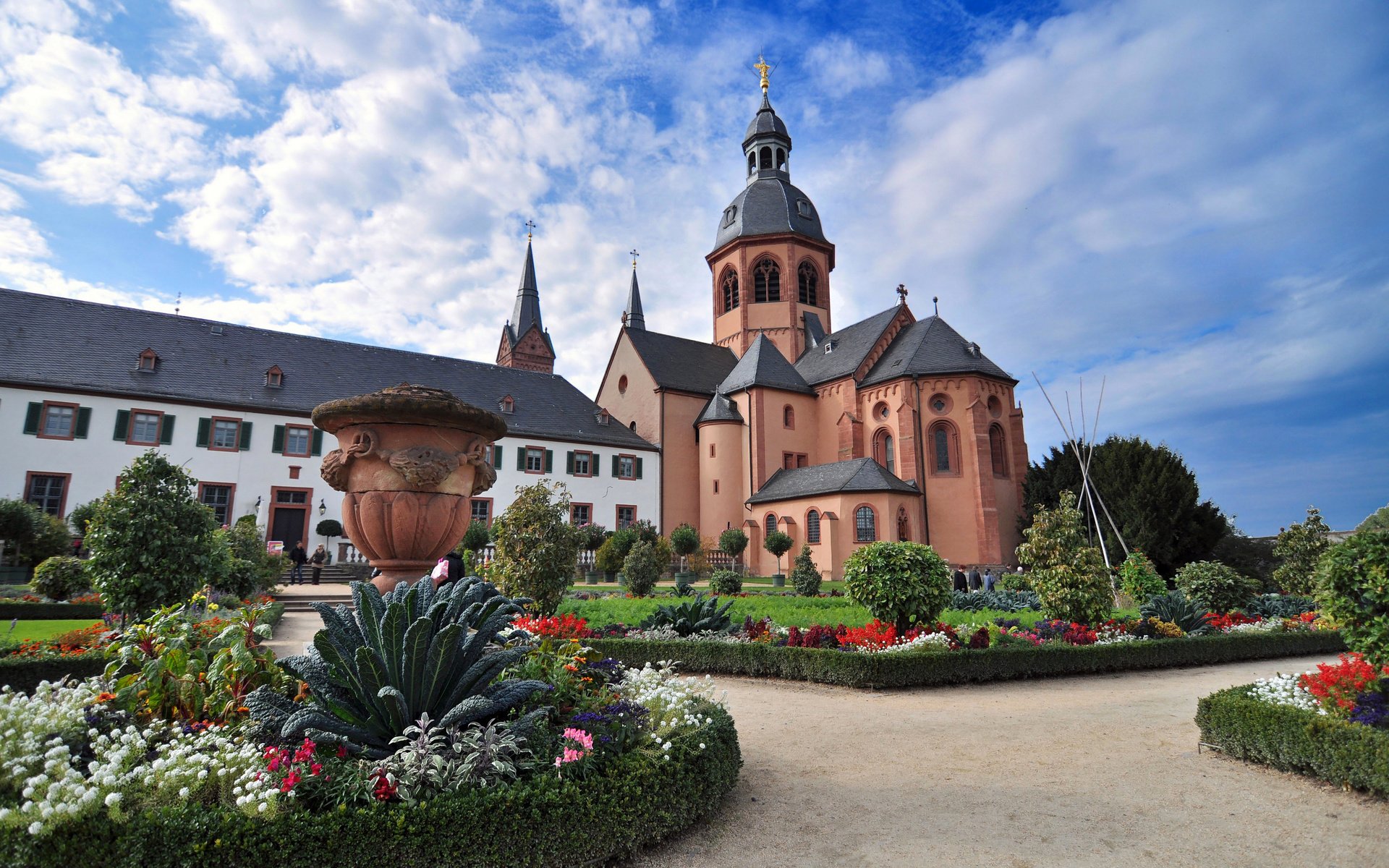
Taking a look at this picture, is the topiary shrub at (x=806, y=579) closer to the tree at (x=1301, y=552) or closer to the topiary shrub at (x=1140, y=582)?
the topiary shrub at (x=1140, y=582)

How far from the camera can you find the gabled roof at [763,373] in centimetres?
3703

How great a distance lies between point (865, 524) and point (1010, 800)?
85.5ft

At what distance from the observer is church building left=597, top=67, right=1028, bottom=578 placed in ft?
104

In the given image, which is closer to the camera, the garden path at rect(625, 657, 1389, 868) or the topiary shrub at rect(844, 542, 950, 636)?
the garden path at rect(625, 657, 1389, 868)

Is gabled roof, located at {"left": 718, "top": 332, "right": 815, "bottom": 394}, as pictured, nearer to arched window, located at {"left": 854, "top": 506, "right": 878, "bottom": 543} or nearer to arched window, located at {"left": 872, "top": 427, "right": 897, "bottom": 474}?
arched window, located at {"left": 872, "top": 427, "right": 897, "bottom": 474}

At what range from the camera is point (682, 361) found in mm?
41594

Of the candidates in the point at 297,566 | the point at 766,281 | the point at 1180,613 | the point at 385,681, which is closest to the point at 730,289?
the point at 766,281

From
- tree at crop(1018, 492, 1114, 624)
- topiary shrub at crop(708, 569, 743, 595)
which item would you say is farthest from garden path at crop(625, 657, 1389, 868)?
topiary shrub at crop(708, 569, 743, 595)

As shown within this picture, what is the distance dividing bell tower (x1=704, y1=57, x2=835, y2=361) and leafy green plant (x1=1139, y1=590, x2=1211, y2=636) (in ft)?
99.7

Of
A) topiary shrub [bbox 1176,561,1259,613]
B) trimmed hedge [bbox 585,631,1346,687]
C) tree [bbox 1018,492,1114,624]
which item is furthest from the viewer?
topiary shrub [bbox 1176,561,1259,613]

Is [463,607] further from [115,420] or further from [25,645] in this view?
[115,420]

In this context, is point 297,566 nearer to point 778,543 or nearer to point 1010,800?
point 778,543

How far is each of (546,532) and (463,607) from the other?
286 inches

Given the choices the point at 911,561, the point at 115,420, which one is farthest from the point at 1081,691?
the point at 115,420
